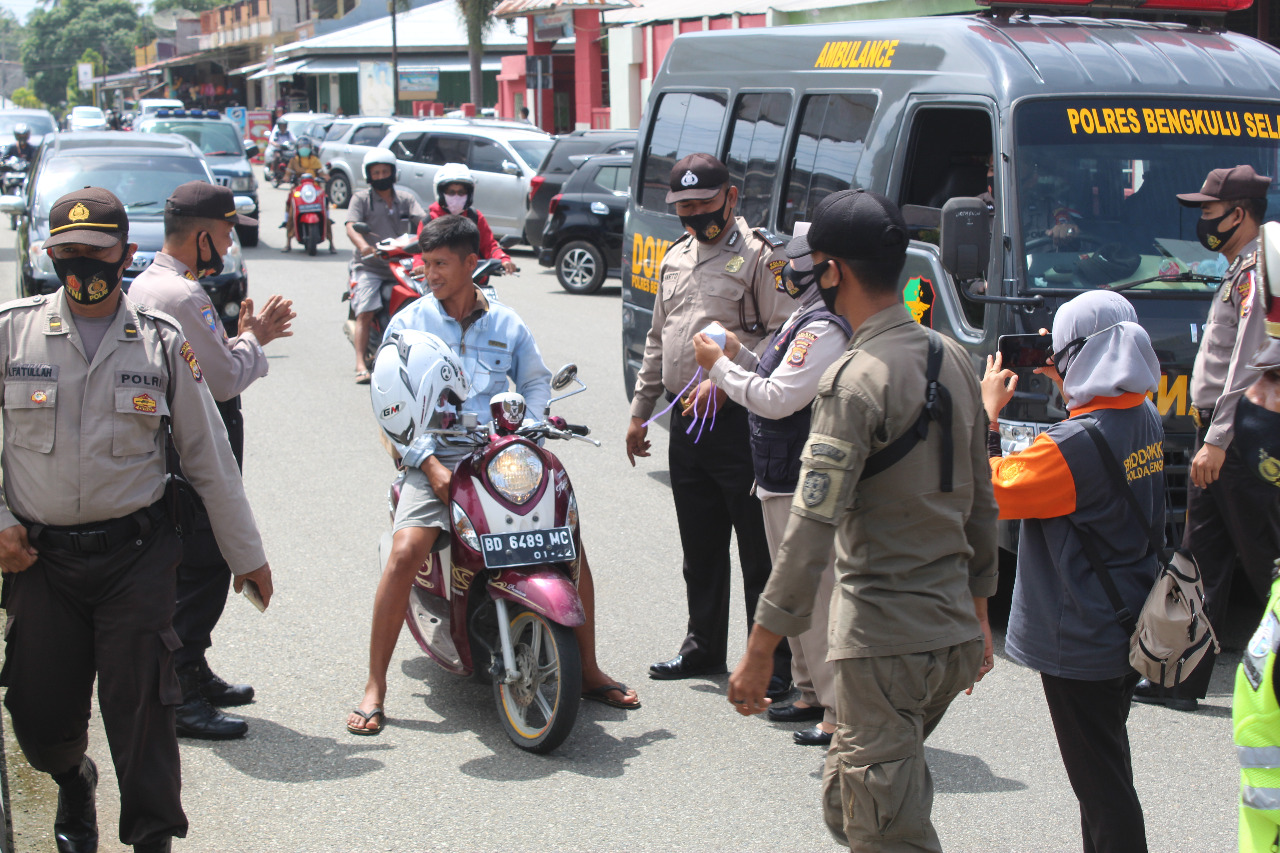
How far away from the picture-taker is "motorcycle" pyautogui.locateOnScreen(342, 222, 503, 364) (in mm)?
5504

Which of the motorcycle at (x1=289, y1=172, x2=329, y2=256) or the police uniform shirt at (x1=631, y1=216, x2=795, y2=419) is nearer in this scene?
the police uniform shirt at (x1=631, y1=216, x2=795, y2=419)

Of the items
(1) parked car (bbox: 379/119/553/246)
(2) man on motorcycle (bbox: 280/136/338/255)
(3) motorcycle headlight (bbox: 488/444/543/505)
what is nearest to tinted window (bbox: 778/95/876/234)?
(3) motorcycle headlight (bbox: 488/444/543/505)

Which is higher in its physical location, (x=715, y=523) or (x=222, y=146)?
(x=222, y=146)

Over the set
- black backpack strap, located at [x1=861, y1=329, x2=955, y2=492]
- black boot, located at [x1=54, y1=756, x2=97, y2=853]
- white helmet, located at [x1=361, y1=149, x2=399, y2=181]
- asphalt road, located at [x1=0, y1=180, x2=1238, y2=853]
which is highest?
white helmet, located at [x1=361, y1=149, x2=399, y2=181]

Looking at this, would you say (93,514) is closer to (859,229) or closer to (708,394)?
(859,229)

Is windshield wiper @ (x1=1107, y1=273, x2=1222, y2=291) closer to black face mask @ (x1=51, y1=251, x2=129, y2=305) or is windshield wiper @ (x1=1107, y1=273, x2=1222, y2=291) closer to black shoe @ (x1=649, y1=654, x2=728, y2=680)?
black shoe @ (x1=649, y1=654, x2=728, y2=680)

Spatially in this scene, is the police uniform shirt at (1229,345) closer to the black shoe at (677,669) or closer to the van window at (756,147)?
the black shoe at (677,669)

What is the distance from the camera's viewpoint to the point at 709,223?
5035 mm

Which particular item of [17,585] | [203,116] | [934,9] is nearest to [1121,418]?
[17,585]

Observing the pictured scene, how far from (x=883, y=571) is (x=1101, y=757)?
87 cm

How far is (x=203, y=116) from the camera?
94.6 feet

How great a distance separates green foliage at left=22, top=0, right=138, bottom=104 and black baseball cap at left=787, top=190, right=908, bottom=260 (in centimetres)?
12594

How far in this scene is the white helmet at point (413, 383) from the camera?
15.5ft

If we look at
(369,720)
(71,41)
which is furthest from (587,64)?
(71,41)
